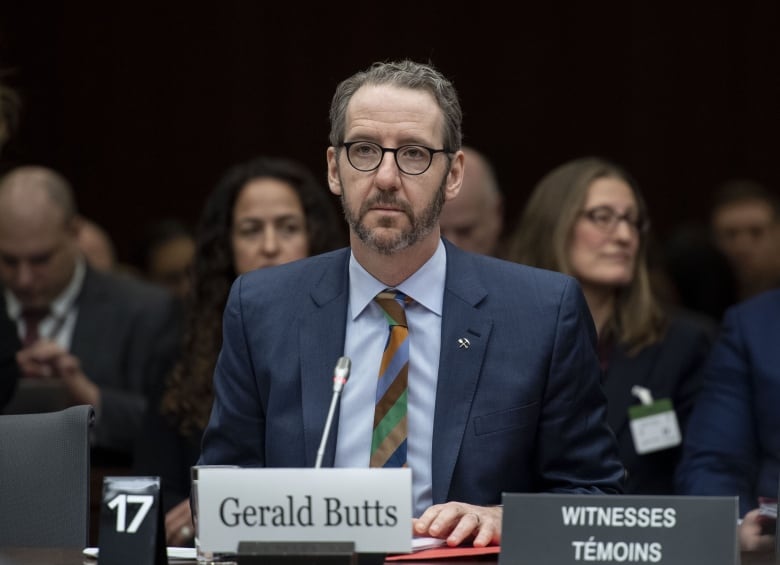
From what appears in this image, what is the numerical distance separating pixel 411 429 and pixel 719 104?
7.03 m

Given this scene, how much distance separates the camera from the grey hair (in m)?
3.21

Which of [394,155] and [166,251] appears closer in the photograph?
[394,155]

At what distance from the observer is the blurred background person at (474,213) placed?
215 inches

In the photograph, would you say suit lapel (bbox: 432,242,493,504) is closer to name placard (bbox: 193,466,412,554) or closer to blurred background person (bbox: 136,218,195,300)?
name placard (bbox: 193,466,412,554)

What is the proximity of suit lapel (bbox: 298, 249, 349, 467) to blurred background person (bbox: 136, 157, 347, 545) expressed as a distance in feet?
4.32

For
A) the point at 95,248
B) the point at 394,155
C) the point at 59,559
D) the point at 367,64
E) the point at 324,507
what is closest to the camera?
the point at 324,507

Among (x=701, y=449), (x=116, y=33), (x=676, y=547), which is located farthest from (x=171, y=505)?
(x=116, y=33)

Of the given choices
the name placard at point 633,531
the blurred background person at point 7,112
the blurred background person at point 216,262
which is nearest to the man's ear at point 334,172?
the name placard at point 633,531

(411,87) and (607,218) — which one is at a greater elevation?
(411,87)

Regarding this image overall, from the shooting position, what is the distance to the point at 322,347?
324 centimetres

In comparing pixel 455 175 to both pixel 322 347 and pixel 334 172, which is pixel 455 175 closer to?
pixel 334 172

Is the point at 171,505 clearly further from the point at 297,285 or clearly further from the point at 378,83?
the point at 378,83

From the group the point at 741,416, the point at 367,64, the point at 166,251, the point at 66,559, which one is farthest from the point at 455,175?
the point at 367,64

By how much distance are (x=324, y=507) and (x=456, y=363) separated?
0.80 meters
